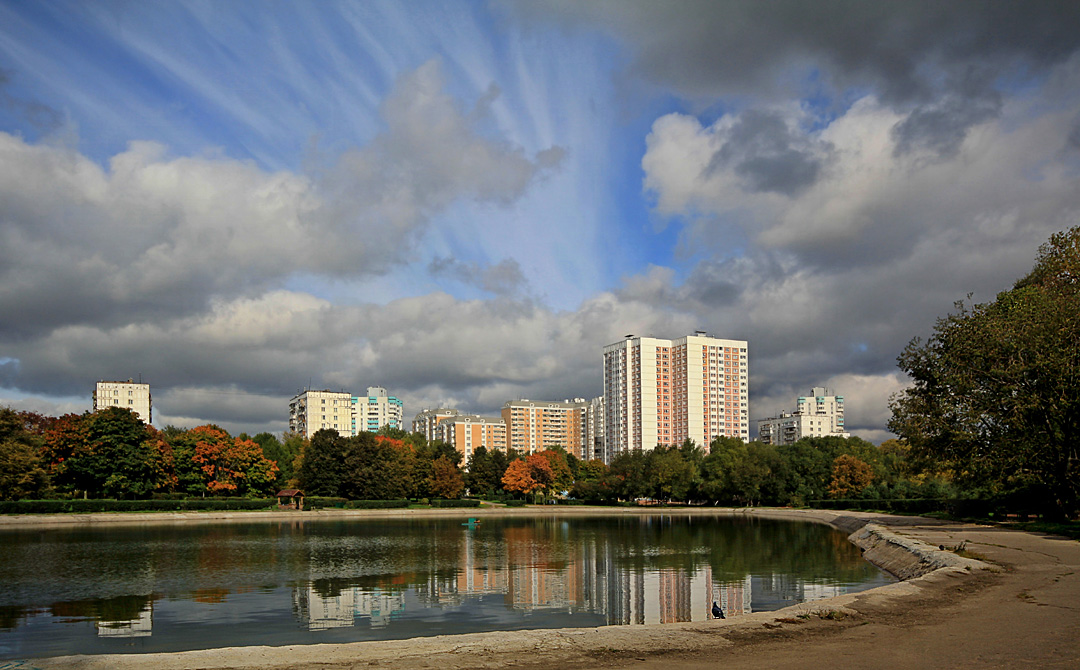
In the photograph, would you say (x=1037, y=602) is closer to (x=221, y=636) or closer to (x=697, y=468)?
(x=221, y=636)

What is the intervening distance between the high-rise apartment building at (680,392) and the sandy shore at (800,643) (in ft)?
482

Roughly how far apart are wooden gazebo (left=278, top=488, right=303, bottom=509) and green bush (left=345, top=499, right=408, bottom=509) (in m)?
5.57

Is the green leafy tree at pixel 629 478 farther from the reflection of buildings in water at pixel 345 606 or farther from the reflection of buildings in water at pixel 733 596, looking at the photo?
the reflection of buildings in water at pixel 345 606

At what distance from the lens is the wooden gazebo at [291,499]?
8662 centimetres

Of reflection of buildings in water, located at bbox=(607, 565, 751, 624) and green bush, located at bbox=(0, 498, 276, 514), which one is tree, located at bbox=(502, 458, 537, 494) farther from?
reflection of buildings in water, located at bbox=(607, 565, 751, 624)

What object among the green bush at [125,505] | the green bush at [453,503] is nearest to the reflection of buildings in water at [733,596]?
the green bush at [125,505]

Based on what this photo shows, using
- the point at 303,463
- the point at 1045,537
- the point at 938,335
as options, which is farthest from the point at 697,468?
the point at 1045,537

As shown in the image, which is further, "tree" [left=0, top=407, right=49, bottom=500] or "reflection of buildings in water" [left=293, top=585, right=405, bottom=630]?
"tree" [left=0, top=407, right=49, bottom=500]

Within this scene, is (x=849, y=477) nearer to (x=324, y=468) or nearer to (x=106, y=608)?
(x=324, y=468)

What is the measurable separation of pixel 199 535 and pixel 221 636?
4084cm

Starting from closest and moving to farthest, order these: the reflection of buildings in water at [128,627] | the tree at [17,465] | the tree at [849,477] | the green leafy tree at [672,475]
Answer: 1. the reflection of buildings in water at [128,627]
2. the tree at [17,465]
3. the tree at [849,477]
4. the green leafy tree at [672,475]

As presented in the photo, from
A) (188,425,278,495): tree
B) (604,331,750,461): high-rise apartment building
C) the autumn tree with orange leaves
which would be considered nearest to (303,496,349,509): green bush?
(188,425,278,495): tree

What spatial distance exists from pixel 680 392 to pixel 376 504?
92925mm

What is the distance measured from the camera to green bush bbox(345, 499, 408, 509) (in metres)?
88.3
